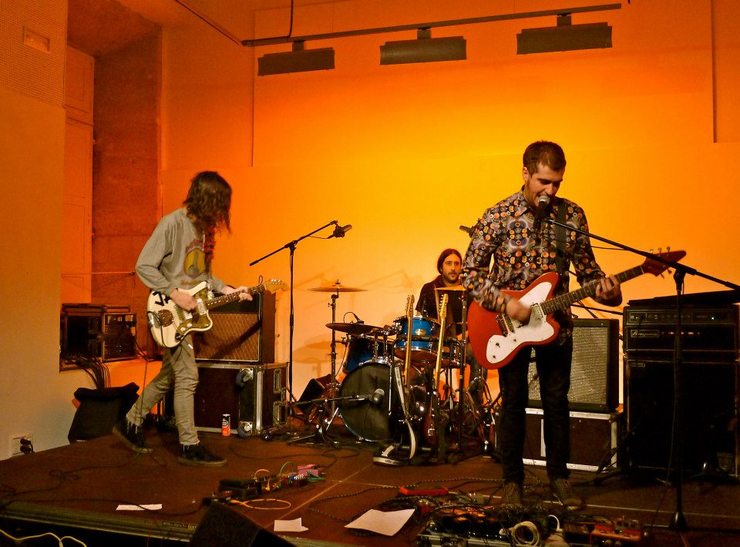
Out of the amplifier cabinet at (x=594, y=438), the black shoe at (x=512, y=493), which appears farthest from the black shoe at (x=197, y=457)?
the amplifier cabinet at (x=594, y=438)

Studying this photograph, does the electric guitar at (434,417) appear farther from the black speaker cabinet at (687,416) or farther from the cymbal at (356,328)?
the black speaker cabinet at (687,416)

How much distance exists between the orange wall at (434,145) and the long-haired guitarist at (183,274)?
318cm

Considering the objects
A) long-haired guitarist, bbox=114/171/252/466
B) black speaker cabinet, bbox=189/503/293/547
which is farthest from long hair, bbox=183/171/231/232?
black speaker cabinet, bbox=189/503/293/547

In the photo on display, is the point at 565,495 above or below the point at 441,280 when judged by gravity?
below

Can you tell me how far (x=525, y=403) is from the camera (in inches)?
133

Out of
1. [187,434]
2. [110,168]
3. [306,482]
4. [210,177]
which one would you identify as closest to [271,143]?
[110,168]

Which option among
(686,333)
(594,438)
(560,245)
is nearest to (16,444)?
(594,438)

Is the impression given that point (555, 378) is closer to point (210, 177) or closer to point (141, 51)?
point (210, 177)

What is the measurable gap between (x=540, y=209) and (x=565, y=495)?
56.9 inches

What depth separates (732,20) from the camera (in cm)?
675

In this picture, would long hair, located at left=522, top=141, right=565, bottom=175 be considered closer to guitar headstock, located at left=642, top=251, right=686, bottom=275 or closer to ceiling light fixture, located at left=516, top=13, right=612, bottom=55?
guitar headstock, located at left=642, top=251, right=686, bottom=275

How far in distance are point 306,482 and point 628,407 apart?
196 cm

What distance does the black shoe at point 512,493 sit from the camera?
3305mm

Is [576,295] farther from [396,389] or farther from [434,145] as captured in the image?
[434,145]
